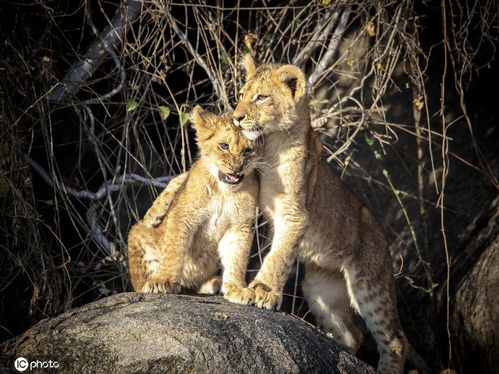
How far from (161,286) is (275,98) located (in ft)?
5.16

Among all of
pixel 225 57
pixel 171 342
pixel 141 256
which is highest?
pixel 225 57

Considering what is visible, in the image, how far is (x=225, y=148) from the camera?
4.84 metres

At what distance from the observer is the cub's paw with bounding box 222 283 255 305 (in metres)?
4.61

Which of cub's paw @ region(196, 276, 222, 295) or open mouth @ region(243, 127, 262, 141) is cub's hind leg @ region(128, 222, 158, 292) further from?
open mouth @ region(243, 127, 262, 141)

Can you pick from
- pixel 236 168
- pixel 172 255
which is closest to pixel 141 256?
pixel 172 255

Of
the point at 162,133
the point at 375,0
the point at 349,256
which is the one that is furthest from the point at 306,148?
the point at 162,133

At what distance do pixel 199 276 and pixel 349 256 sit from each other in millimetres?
1360

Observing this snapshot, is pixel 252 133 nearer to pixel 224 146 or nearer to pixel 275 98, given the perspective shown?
pixel 224 146

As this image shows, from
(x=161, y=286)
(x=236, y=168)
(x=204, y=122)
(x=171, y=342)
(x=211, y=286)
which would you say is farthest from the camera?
(x=211, y=286)

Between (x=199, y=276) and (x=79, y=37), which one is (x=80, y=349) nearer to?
(x=199, y=276)

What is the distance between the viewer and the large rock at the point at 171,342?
365 centimetres

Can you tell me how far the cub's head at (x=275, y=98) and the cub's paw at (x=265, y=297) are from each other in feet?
3.51

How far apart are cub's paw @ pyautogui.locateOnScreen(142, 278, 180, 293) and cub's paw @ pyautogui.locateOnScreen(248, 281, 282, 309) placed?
0.53 metres

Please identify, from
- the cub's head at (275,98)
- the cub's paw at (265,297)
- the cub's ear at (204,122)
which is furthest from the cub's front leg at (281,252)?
the cub's ear at (204,122)
